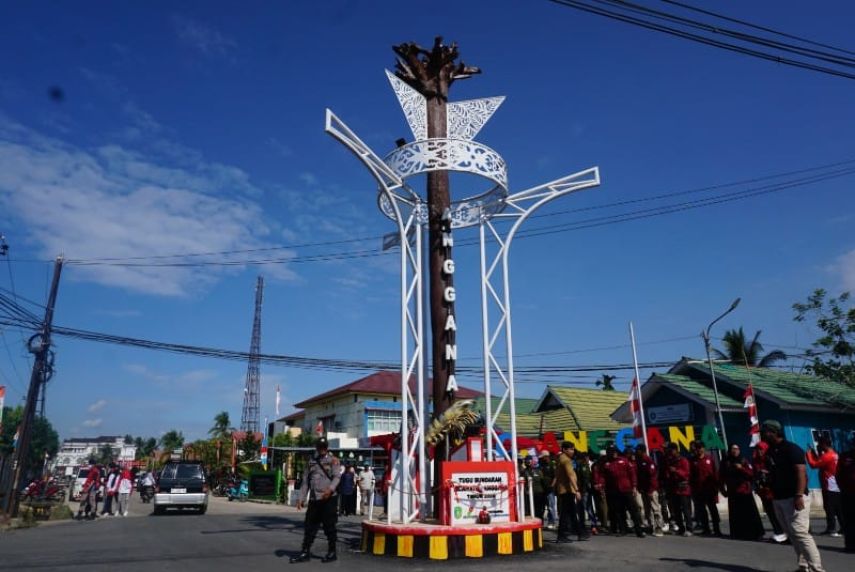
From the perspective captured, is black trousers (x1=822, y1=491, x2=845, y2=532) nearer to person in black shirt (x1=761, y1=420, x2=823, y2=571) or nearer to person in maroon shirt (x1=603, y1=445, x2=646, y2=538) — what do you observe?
person in maroon shirt (x1=603, y1=445, x2=646, y2=538)

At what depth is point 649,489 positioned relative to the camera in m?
11.3

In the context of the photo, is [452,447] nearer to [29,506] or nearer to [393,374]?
[29,506]

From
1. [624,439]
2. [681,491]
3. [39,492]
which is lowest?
[39,492]

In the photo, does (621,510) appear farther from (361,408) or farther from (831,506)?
(361,408)

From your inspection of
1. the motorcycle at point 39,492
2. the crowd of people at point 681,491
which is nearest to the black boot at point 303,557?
the crowd of people at point 681,491

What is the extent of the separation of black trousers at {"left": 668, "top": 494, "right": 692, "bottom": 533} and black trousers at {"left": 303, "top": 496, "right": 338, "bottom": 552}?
665cm

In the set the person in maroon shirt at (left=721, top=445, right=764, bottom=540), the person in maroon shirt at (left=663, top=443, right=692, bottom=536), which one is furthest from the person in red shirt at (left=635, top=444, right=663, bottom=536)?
the person in maroon shirt at (left=721, top=445, right=764, bottom=540)

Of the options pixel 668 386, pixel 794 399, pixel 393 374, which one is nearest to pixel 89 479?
pixel 668 386

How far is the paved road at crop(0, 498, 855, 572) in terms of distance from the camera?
7.82m

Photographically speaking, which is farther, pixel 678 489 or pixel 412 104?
pixel 412 104

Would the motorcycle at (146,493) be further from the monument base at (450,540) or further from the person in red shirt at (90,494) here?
the monument base at (450,540)

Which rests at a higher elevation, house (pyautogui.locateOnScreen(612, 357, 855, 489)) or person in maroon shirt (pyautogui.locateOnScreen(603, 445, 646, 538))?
house (pyautogui.locateOnScreen(612, 357, 855, 489))

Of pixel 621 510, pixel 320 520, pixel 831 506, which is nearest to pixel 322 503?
pixel 320 520

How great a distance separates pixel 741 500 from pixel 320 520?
7251 millimetres
